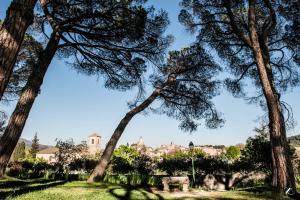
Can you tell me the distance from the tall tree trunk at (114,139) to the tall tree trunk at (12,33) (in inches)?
361

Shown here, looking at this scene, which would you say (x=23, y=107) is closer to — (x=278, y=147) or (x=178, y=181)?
(x=178, y=181)

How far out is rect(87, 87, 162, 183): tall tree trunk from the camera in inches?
480

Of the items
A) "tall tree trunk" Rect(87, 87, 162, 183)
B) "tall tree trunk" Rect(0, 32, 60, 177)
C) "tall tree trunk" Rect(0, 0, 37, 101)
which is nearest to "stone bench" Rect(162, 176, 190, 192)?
"tall tree trunk" Rect(87, 87, 162, 183)

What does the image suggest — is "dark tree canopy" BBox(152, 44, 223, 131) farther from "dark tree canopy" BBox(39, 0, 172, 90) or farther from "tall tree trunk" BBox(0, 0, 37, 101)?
"tall tree trunk" BBox(0, 0, 37, 101)

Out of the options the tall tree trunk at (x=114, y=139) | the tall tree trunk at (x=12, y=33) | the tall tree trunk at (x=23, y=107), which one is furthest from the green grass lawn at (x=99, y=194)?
the tall tree trunk at (x=12, y=33)

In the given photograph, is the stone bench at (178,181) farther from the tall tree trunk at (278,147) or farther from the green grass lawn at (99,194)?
the tall tree trunk at (278,147)

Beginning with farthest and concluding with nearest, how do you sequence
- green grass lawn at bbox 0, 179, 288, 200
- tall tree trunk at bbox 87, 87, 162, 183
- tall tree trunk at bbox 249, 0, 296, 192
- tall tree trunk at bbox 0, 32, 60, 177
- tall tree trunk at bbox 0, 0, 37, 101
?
tall tree trunk at bbox 87, 87, 162, 183 → tall tree trunk at bbox 249, 0, 296, 192 → tall tree trunk at bbox 0, 32, 60, 177 → green grass lawn at bbox 0, 179, 288, 200 → tall tree trunk at bbox 0, 0, 37, 101

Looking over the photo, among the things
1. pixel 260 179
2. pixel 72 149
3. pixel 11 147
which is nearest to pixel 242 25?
pixel 260 179

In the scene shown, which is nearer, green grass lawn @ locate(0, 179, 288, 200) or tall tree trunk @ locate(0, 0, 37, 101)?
tall tree trunk @ locate(0, 0, 37, 101)

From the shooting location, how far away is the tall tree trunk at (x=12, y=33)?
3.45 meters

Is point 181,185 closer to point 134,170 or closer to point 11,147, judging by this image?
point 11,147

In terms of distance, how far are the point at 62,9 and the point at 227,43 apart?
7429 millimetres

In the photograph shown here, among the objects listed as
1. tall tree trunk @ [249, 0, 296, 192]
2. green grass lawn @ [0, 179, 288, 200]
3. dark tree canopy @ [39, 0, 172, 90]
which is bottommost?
green grass lawn @ [0, 179, 288, 200]

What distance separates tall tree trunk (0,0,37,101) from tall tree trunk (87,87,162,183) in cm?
918
